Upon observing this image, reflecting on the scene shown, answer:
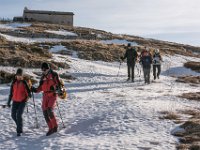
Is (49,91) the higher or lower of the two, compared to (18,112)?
higher

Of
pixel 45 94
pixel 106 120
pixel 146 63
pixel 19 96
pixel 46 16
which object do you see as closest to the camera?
pixel 19 96

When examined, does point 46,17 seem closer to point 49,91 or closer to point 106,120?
point 106,120

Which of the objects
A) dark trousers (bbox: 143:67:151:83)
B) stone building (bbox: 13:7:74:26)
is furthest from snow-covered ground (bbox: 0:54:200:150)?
stone building (bbox: 13:7:74:26)

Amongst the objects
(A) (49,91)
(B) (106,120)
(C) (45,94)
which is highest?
(A) (49,91)

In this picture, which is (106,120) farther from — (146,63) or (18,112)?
(146,63)

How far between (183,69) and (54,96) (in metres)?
31.6

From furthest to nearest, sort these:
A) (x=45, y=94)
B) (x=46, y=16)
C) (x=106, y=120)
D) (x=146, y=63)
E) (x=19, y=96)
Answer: (x=46, y=16)
(x=146, y=63)
(x=106, y=120)
(x=45, y=94)
(x=19, y=96)

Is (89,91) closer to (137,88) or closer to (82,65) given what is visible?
(137,88)

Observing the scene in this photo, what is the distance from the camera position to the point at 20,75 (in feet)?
52.9

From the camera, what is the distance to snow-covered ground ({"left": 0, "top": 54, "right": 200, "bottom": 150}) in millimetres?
15280

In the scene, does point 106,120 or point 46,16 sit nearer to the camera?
point 106,120

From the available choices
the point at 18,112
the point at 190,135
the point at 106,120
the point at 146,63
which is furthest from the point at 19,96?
the point at 146,63

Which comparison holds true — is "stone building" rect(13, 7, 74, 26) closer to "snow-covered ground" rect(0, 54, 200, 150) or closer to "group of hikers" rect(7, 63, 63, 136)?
"snow-covered ground" rect(0, 54, 200, 150)

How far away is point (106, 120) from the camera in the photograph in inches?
727
